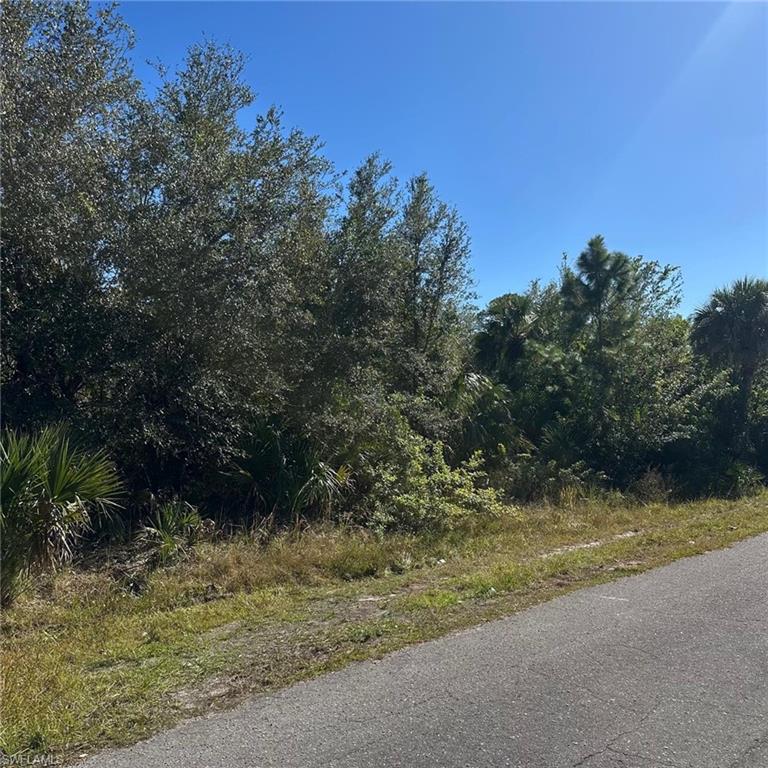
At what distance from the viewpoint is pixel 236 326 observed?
948 cm

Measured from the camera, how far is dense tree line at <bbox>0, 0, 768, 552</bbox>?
27.1ft

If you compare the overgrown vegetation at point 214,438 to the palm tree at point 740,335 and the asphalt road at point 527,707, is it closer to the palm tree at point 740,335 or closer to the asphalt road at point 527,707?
the asphalt road at point 527,707

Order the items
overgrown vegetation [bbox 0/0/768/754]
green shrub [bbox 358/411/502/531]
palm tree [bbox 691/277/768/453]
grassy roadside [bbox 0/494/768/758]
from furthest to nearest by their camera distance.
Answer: palm tree [bbox 691/277/768/453] < green shrub [bbox 358/411/502/531] < overgrown vegetation [bbox 0/0/768/754] < grassy roadside [bbox 0/494/768/758]

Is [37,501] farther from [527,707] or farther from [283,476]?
[527,707]

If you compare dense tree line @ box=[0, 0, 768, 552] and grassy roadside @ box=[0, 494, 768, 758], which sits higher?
dense tree line @ box=[0, 0, 768, 552]

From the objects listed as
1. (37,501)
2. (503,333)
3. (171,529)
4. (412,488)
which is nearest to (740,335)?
(503,333)

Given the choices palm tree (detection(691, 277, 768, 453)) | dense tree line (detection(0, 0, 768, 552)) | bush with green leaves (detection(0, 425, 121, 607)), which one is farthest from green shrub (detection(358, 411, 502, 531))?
palm tree (detection(691, 277, 768, 453))

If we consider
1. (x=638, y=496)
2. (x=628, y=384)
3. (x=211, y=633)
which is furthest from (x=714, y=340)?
(x=211, y=633)

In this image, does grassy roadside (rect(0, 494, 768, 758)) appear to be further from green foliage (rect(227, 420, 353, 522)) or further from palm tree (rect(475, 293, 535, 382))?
palm tree (rect(475, 293, 535, 382))

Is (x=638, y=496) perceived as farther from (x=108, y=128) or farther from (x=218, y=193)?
(x=108, y=128)

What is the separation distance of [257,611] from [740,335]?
1642cm

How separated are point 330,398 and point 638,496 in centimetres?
773

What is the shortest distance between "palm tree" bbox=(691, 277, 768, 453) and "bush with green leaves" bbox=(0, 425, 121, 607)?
55.1 ft

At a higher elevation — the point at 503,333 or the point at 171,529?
the point at 503,333
